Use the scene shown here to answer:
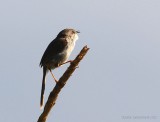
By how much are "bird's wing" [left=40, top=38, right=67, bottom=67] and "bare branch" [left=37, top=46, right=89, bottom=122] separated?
373 centimetres

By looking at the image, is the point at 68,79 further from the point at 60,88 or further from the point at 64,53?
the point at 64,53

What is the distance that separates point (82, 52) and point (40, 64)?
382 centimetres

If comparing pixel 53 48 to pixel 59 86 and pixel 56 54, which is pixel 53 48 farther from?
pixel 59 86

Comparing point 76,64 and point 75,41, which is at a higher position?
point 76,64

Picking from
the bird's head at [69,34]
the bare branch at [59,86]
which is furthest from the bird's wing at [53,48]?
the bare branch at [59,86]

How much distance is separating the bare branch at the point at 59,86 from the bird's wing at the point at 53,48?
12.3ft

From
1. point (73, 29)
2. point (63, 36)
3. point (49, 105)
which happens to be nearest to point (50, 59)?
point (63, 36)

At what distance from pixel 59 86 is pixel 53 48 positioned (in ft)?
14.5

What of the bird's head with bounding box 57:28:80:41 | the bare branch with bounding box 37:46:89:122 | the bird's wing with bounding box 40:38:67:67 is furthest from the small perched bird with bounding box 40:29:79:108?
the bare branch with bounding box 37:46:89:122

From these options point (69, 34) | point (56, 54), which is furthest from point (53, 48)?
point (69, 34)

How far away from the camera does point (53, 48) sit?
9.84 m

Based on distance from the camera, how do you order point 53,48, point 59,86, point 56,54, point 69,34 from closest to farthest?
point 59,86, point 56,54, point 53,48, point 69,34

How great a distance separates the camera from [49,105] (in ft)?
16.8

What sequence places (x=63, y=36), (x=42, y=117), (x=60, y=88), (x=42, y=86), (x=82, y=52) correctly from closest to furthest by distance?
(x=42, y=117) → (x=60, y=88) → (x=82, y=52) → (x=42, y=86) → (x=63, y=36)
